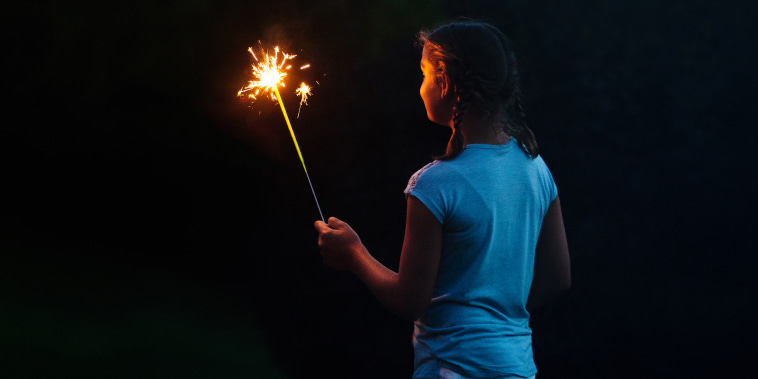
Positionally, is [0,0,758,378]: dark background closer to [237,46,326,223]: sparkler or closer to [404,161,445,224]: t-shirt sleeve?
[237,46,326,223]: sparkler

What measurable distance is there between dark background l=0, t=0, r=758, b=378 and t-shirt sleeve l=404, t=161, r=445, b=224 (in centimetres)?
64

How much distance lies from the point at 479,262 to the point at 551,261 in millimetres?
271

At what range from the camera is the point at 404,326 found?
1.54 metres

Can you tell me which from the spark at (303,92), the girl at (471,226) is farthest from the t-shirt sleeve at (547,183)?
the spark at (303,92)

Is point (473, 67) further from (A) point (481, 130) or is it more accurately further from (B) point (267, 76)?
(B) point (267, 76)

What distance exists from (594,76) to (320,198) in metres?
0.87

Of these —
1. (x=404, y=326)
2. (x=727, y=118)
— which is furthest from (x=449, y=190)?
(x=727, y=118)

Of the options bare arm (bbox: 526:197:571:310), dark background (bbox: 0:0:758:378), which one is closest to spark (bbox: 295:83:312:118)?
dark background (bbox: 0:0:758:378)

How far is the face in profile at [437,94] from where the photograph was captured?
3.01 ft

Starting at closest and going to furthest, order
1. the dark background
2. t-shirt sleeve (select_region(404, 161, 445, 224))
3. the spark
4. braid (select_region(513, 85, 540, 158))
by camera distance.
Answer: t-shirt sleeve (select_region(404, 161, 445, 224)) < braid (select_region(513, 85, 540, 158)) < the dark background < the spark

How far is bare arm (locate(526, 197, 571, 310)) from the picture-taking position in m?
1.04

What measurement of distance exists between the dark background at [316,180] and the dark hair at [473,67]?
59 centimetres

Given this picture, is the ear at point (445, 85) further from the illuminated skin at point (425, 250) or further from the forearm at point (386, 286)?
the forearm at point (386, 286)

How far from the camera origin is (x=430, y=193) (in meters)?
0.83
